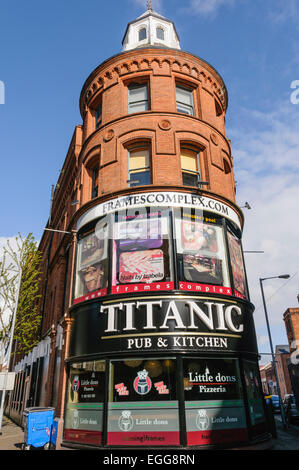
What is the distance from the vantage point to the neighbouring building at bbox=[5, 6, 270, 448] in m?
9.92

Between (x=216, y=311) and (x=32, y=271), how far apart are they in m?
18.4

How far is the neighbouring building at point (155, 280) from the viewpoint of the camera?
992cm

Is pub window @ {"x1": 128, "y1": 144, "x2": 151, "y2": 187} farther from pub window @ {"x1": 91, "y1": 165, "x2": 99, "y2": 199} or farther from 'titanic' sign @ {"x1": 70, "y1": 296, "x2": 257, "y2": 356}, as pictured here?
'titanic' sign @ {"x1": 70, "y1": 296, "x2": 257, "y2": 356}

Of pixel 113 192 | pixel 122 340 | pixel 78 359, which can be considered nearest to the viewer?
pixel 122 340

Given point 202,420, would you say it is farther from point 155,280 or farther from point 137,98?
point 137,98

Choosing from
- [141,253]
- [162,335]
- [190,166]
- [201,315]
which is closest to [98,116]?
[190,166]

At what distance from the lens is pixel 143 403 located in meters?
9.79

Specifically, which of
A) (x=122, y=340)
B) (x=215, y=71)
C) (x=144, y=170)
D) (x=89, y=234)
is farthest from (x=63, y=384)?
(x=215, y=71)

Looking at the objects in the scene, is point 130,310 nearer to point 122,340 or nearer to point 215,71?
point 122,340

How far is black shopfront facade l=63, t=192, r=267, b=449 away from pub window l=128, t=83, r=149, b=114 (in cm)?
531

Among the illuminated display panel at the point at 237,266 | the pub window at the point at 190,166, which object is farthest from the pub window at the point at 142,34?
the illuminated display panel at the point at 237,266

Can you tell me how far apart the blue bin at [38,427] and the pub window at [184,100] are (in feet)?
46.1

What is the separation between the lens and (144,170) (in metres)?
14.0

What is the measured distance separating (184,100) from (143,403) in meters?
13.5
